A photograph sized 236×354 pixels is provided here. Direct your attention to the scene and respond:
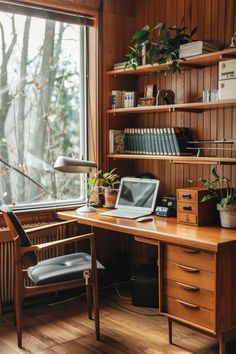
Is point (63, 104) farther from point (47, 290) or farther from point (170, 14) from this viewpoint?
point (47, 290)

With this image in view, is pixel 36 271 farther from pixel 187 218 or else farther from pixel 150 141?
pixel 150 141

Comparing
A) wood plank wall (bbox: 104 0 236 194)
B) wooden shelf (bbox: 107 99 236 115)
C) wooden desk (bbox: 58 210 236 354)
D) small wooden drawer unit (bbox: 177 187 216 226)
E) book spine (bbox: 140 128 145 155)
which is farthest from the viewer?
book spine (bbox: 140 128 145 155)

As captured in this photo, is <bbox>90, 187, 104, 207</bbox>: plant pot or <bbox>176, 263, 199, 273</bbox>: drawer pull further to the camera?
<bbox>90, 187, 104, 207</bbox>: plant pot

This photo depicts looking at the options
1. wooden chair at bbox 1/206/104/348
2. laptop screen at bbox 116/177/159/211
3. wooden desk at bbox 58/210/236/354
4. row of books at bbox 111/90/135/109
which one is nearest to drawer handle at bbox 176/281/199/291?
wooden desk at bbox 58/210/236/354

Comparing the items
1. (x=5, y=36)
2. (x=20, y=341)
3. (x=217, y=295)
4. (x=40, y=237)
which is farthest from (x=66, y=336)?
(x=5, y=36)

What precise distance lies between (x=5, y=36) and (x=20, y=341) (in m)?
2.21

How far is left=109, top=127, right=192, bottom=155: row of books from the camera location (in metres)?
3.70

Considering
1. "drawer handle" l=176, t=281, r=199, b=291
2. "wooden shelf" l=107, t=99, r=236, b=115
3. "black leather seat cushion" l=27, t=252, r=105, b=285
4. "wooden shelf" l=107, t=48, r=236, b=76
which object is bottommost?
"drawer handle" l=176, t=281, r=199, b=291

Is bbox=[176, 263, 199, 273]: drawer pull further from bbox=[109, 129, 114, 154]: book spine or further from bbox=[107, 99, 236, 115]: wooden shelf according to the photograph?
bbox=[109, 129, 114, 154]: book spine

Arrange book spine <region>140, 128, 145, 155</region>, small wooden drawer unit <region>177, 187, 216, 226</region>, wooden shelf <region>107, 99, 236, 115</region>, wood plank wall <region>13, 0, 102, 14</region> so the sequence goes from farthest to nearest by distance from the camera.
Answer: book spine <region>140, 128, 145, 155</region> → wood plank wall <region>13, 0, 102, 14</region> → wooden shelf <region>107, 99, 236, 115</region> → small wooden drawer unit <region>177, 187, 216, 226</region>

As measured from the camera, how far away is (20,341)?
10.2 ft

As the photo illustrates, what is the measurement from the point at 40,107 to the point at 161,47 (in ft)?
3.56

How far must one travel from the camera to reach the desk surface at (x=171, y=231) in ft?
9.17

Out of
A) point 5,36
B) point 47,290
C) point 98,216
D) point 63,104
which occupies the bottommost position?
point 47,290
